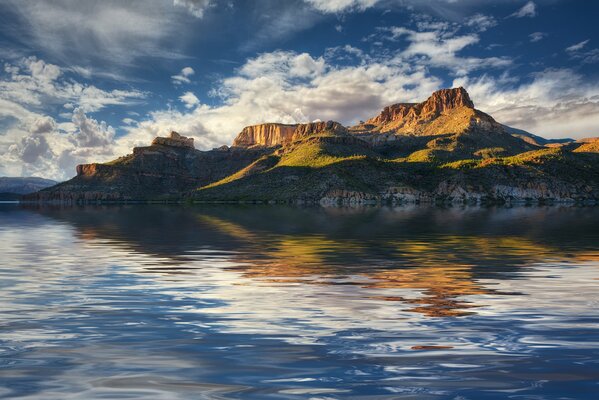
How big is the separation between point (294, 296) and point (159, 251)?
26.1 m

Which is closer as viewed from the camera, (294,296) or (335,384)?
(335,384)

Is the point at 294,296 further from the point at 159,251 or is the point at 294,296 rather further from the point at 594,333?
the point at 159,251

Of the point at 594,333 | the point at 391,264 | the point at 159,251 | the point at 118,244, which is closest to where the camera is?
the point at 594,333

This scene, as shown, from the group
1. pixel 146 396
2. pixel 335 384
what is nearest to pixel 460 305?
pixel 335 384

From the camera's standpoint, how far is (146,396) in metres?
11.9

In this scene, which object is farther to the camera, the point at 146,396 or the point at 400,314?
the point at 400,314

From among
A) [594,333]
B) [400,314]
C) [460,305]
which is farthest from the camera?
[460,305]

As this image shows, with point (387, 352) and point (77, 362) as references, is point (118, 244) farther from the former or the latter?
point (387, 352)

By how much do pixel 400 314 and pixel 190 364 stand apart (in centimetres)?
928

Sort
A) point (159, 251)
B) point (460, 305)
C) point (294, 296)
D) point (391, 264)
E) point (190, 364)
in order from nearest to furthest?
point (190, 364), point (460, 305), point (294, 296), point (391, 264), point (159, 251)

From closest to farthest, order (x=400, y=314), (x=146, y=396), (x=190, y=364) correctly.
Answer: (x=146, y=396) < (x=190, y=364) < (x=400, y=314)

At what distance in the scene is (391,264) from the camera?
36.7 m

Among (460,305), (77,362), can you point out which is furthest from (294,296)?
(77,362)

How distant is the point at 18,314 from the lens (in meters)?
20.5
